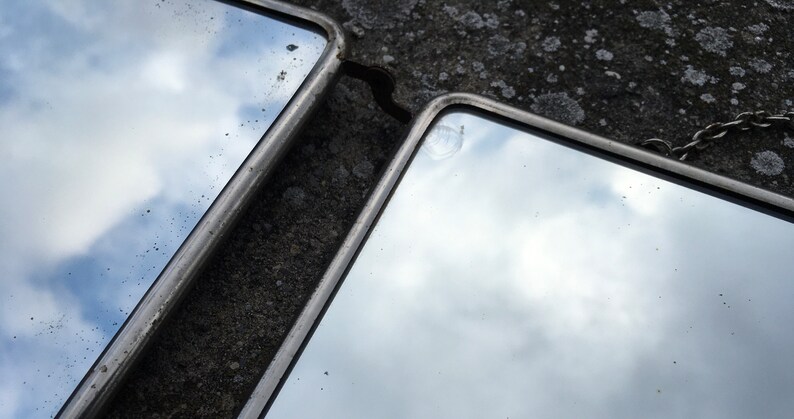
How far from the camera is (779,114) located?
93 centimetres

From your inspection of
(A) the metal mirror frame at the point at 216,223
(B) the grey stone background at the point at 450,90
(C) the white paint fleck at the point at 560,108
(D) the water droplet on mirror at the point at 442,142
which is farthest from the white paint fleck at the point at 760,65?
(A) the metal mirror frame at the point at 216,223


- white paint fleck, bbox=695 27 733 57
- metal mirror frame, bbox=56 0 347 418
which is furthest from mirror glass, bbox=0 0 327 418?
white paint fleck, bbox=695 27 733 57

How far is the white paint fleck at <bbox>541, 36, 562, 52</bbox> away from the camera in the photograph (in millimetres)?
996

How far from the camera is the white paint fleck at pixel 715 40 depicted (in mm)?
987

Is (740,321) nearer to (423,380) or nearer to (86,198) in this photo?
(423,380)

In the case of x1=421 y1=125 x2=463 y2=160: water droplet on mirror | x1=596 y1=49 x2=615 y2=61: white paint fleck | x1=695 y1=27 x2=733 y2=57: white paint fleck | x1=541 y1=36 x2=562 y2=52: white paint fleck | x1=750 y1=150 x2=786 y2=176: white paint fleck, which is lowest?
x1=421 y1=125 x2=463 y2=160: water droplet on mirror

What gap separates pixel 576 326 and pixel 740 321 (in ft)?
0.53

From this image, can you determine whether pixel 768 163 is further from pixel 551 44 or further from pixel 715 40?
pixel 551 44

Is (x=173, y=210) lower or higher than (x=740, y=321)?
lower

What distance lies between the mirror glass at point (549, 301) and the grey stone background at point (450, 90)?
0.08 meters

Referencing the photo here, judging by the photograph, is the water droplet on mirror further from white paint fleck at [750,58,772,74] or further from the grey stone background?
white paint fleck at [750,58,772,74]

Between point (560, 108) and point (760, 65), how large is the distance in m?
0.28

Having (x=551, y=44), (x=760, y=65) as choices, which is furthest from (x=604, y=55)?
(x=760, y=65)

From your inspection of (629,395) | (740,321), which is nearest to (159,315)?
(629,395)
